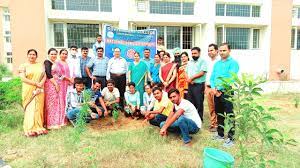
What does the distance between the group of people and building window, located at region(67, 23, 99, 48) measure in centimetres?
730

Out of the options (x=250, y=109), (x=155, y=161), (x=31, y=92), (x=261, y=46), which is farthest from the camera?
(x=261, y=46)

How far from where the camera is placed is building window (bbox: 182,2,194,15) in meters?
14.9

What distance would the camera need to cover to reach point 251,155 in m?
2.72

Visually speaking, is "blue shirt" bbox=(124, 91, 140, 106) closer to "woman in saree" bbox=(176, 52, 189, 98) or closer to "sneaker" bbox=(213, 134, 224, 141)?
"woman in saree" bbox=(176, 52, 189, 98)

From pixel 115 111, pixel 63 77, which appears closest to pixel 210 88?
pixel 115 111

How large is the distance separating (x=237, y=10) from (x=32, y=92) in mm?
13902

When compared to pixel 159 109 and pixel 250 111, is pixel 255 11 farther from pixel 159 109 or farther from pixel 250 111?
pixel 250 111

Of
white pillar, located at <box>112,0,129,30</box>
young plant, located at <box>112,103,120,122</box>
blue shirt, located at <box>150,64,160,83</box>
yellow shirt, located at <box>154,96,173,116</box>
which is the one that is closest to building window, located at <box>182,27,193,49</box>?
white pillar, located at <box>112,0,129,30</box>

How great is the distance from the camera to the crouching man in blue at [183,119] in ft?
14.7

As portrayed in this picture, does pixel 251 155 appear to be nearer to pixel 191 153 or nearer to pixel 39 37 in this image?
pixel 191 153

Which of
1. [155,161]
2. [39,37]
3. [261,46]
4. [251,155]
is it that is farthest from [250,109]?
[261,46]

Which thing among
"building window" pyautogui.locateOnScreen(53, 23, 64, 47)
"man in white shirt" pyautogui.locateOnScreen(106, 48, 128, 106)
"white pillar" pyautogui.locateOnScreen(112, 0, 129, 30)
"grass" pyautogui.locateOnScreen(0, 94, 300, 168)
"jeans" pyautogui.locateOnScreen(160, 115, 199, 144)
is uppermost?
"white pillar" pyautogui.locateOnScreen(112, 0, 129, 30)

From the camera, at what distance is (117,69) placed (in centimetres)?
622

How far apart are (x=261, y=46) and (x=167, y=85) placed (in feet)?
41.5
